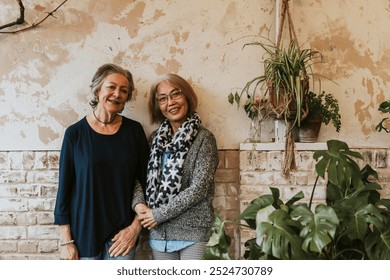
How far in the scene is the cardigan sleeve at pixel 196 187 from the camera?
2545 mm

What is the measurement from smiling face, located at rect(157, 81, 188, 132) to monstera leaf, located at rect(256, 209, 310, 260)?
104 centimetres

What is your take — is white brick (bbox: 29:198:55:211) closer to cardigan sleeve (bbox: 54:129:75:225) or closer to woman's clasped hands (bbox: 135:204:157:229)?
cardigan sleeve (bbox: 54:129:75:225)

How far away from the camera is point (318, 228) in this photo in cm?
182

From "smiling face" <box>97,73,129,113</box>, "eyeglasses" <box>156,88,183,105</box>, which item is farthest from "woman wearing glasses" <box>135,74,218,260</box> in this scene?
"smiling face" <box>97,73,129,113</box>

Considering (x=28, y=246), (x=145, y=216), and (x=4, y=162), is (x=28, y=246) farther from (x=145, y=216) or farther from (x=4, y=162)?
(x=145, y=216)

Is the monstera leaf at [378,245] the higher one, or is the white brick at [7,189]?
the white brick at [7,189]

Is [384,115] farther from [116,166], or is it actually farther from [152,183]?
[116,166]

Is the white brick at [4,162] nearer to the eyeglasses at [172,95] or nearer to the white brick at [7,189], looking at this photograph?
the white brick at [7,189]

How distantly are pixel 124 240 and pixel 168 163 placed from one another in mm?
547

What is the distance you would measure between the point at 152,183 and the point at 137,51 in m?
0.91

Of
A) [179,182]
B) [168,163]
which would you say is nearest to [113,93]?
[168,163]

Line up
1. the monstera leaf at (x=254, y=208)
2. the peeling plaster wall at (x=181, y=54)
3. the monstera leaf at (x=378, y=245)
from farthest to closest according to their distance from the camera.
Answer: the peeling plaster wall at (x=181, y=54) < the monstera leaf at (x=254, y=208) < the monstera leaf at (x=378, y=245)

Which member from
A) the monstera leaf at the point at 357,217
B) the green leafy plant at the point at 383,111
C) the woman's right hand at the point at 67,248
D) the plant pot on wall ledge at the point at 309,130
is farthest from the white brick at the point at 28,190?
the green leafy plant at the point at 383,111

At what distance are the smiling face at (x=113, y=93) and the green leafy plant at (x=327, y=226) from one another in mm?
1004
